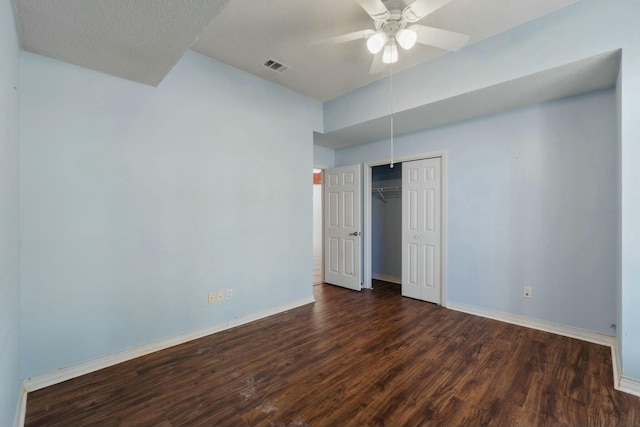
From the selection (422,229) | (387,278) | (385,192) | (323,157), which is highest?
(323,157)

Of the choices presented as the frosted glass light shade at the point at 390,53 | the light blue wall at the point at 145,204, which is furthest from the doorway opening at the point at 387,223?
the frosted glass light shade at the point at 390,53

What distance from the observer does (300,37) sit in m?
2.62

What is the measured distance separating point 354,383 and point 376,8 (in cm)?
274

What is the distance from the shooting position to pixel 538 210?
3.12 metres

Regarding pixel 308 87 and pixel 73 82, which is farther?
pixel 308 87

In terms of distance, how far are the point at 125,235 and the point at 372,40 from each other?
266 cm

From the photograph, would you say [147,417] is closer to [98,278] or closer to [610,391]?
[98,278]

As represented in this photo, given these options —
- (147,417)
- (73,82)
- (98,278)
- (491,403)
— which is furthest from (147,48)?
(491,403)

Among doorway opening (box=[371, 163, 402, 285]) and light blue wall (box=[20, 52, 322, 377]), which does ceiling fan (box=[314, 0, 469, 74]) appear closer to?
light blue wall (box=[20, 52, 322, 377])

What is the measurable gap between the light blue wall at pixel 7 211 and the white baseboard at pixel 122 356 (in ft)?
1.18

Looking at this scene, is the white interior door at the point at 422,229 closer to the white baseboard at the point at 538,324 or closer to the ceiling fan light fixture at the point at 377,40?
the white baseboard at the point at 538,324

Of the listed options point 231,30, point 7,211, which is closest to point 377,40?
point 231,30

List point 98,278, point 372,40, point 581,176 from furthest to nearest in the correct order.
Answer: point 581,176 < point 98,278 < point 372,40

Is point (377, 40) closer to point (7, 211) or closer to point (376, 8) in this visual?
point (376, 8)
